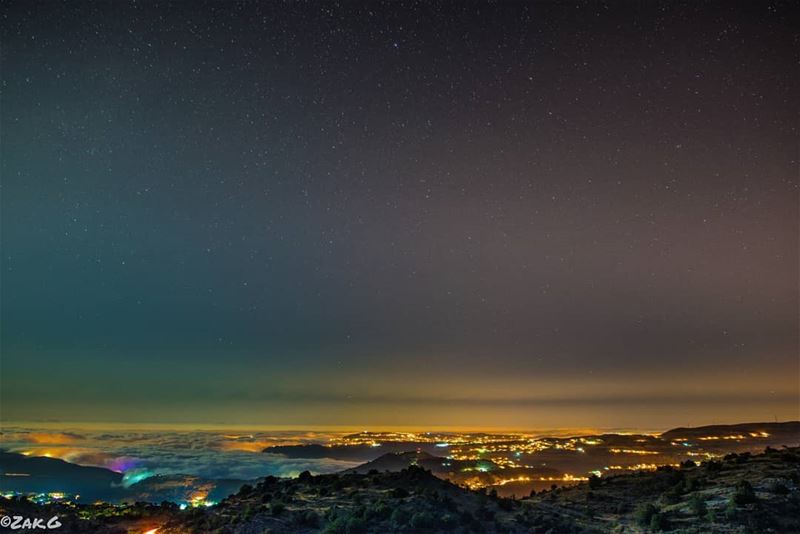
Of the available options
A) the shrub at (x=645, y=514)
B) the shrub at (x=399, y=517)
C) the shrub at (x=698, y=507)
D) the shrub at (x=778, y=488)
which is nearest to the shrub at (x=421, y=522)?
the shrub at (x=399, y=517)

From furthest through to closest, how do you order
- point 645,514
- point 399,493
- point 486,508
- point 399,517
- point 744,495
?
point 399,493 → point 486,508 → point 645,514 → point 399,517 → point 744,495

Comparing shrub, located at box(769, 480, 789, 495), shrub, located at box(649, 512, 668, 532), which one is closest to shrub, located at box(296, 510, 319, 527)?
shrub, located at box(649, 512, 668, 532)

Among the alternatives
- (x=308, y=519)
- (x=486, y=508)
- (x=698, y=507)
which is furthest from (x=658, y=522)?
(x=308, y=519)

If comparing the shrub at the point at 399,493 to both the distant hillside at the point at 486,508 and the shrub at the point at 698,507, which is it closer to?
the distant hillside at the point at 486,508

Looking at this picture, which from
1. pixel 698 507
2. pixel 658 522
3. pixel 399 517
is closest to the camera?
pixel 658 522

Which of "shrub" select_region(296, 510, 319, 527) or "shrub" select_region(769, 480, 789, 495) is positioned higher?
"shrub" select_region(769, 480, 789, 495)

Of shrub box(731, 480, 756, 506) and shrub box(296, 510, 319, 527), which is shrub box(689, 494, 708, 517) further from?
shrub box(296, 510, 319, 527)

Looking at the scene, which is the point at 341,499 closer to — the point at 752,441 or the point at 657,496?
the point at 657,496

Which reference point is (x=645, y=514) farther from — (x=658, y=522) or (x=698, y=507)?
(x=698, y=507)

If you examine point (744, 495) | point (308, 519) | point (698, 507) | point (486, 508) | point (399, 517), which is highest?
point (744, 495)
